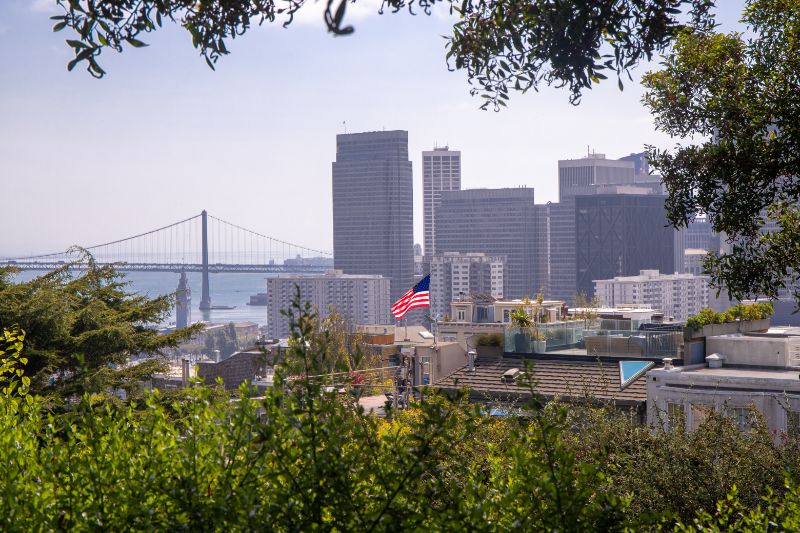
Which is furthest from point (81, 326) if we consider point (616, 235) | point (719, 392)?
point (616, 235)

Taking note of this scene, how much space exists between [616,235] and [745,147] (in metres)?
190

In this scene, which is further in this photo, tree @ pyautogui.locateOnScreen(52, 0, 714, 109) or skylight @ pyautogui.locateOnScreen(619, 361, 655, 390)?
skylight @ pyautogui.locateOnScreen(619, 361, 655, 390)

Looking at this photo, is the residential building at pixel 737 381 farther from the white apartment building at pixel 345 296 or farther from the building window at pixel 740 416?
the white apartment building at pixel 345 296

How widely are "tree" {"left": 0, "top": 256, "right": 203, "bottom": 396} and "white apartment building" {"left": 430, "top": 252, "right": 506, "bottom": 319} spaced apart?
15788 centimetres

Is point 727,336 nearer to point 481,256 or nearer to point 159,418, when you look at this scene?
point 159,418

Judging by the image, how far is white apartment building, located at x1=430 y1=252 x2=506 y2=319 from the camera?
7032 inches

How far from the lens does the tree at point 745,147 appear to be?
6.30m

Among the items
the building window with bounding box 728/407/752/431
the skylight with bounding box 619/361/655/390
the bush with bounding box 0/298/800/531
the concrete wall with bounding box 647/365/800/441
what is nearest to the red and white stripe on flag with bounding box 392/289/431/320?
the skylight with bounding box 619/361/655/390

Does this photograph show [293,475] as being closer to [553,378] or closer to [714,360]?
[714,360]

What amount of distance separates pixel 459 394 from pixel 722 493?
429 cm

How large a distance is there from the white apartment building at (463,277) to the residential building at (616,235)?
21.1m

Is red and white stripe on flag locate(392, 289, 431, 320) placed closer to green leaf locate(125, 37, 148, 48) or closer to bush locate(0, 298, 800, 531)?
green leaf locate(125, 37, 148, 48)

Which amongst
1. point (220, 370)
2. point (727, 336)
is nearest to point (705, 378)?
point (727, 336)

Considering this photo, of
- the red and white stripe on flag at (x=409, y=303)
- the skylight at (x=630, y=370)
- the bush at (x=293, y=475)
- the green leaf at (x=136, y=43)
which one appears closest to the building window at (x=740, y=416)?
the skylight at (x=630, y=370)
